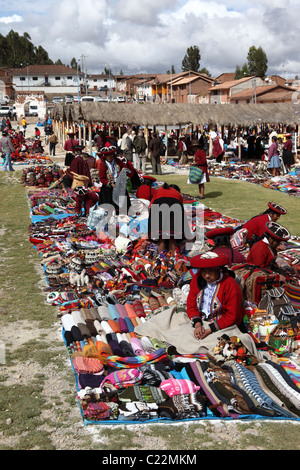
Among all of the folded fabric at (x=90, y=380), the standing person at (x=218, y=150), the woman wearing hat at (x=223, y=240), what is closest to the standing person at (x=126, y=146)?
the standing person at (x=218, y=150)

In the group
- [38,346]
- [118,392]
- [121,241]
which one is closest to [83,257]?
[121,241]

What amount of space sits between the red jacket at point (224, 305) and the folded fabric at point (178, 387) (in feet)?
2.76

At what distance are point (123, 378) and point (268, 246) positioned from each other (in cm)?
248

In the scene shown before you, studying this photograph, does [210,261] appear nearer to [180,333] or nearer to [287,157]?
[180,333]

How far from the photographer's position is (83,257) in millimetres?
7906

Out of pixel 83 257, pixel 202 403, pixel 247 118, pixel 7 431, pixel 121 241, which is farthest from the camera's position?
pixel 247 118

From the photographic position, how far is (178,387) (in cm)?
418

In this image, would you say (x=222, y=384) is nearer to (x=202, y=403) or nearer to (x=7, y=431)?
(x=202, y=403)

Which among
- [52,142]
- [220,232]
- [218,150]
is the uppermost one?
[52,142]

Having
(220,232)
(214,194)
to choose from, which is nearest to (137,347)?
(220,232)

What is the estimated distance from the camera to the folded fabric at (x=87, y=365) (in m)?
4.52

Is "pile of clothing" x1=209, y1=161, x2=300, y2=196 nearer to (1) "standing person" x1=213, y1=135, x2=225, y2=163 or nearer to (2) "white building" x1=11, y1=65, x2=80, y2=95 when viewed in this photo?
(1) "standing person" x1=213, y1=135, x2=225, y2=163

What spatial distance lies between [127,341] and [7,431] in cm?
167

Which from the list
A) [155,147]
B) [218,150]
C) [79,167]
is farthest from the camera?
[218,150]
